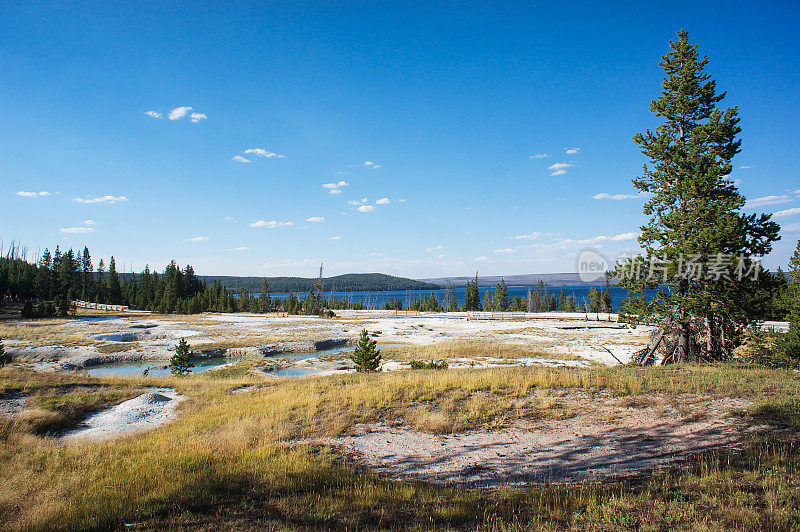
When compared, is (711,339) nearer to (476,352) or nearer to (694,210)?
(694,210)

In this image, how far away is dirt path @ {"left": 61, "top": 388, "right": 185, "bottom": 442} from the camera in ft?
41.5

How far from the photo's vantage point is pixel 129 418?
565 inches

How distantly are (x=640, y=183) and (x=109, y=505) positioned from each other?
22.2 metres

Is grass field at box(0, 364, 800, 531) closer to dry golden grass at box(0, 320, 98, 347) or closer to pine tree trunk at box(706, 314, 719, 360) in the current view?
pine tree trunk at box(706, 314, 719, 360)

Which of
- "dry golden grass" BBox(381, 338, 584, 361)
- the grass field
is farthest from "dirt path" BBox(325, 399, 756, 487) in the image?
"dry golden grass" BBox(381, 338, 584, 361)

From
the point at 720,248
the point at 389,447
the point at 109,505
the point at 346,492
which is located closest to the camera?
the point at 109,505

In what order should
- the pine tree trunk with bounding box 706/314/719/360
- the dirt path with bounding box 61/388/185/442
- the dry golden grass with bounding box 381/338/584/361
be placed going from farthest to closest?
the dry golden grass with bounding box 381/338/584/361, the pine tree trunk with bounding box 706/314/719/360, the dirt path with bounding box 61/388/185/442

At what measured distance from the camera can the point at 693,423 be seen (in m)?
10.1

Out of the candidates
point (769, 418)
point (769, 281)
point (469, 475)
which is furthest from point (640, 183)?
→ point (469, 475)

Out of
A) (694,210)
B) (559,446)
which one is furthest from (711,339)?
(559,446)

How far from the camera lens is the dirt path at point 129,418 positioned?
12.7 metres

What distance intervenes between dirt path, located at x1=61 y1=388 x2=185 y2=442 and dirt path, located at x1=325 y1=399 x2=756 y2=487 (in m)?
7.77

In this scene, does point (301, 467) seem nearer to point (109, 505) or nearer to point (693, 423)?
point (109, 505)

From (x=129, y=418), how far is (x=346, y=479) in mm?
11441
